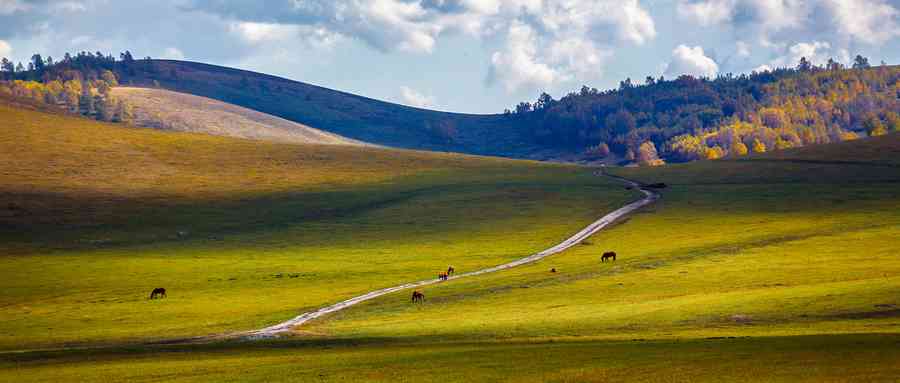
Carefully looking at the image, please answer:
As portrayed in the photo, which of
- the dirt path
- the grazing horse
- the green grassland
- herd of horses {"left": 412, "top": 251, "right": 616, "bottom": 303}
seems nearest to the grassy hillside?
the dirt path

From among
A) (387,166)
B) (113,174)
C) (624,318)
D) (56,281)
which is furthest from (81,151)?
(624,318)

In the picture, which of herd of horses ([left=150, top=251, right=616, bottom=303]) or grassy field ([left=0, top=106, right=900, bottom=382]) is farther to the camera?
herd of horses ([left=150, top=251, right=616, bottom=303])

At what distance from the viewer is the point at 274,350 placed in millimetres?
44250

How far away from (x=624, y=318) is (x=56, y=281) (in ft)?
158

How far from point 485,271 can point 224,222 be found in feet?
151

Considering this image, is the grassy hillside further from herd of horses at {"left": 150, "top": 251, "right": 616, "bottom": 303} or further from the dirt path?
the dirt path

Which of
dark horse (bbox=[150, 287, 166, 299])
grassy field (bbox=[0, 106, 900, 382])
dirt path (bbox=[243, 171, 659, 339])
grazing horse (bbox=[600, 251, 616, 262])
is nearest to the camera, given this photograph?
grassy field (bbox=[0, 106, 900, 382])

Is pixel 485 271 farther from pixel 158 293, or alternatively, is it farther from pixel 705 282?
pixel 158 293

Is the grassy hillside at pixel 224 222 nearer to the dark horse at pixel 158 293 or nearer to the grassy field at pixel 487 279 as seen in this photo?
the grassy field at pixel 487 279

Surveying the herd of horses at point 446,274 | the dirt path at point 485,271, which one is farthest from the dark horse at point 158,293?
the herd of horses at point 446,274

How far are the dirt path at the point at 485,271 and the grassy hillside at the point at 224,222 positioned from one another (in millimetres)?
1562

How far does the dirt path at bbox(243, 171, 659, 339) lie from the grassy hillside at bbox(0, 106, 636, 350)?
1.56 meters

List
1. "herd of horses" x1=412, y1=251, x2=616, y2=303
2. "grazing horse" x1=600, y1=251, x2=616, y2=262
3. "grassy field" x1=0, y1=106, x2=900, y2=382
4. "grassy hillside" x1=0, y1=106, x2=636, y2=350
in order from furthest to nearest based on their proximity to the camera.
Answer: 1. "grazing horse" x1=600, y1=251, x2=616, y2=262
2. "grassy hillside" x1=0, y1=106, x2=636, y2=350
3. "herd of horses" x1=412, y1=251, x2=616, y2=303
4. "grassy field" x1=0, y1=106, x2=900, y2=382

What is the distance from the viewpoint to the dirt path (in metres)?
52.7
